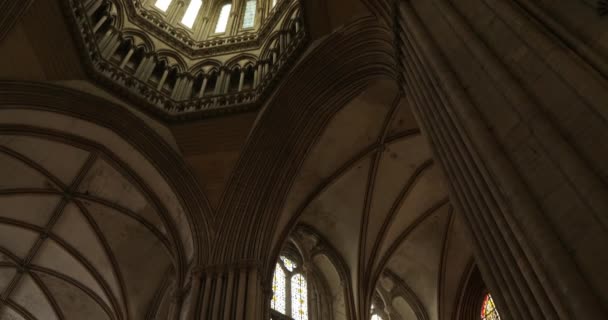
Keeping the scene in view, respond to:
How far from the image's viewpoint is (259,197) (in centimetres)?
1095

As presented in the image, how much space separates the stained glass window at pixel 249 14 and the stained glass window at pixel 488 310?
954 cm

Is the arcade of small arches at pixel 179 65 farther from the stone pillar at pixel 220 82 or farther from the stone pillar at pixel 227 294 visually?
the stone pillar at pixel 227 294

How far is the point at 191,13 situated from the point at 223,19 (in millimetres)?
924

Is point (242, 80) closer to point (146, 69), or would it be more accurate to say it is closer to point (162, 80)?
point (162, 80)

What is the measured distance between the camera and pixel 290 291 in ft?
39.4

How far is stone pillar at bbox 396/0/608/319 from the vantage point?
3031 millimetres

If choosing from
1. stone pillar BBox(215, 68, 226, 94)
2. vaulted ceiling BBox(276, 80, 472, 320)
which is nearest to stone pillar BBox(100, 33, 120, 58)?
stone pillar BBox(215, 68, 226, 94)

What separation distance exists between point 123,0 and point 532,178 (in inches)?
454

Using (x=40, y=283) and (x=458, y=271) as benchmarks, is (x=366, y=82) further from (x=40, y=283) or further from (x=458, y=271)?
(x=40, y=283)

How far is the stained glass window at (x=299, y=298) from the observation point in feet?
38.3

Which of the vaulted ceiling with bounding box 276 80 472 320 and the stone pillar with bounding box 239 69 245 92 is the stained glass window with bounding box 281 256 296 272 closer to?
the vaulted ceiling with bounding box 276 80 472 320

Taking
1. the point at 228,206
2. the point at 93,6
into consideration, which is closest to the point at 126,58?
the point at 93,6

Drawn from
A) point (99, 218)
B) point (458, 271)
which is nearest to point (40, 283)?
point (99, 218)

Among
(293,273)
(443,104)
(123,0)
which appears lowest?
(443,104)
